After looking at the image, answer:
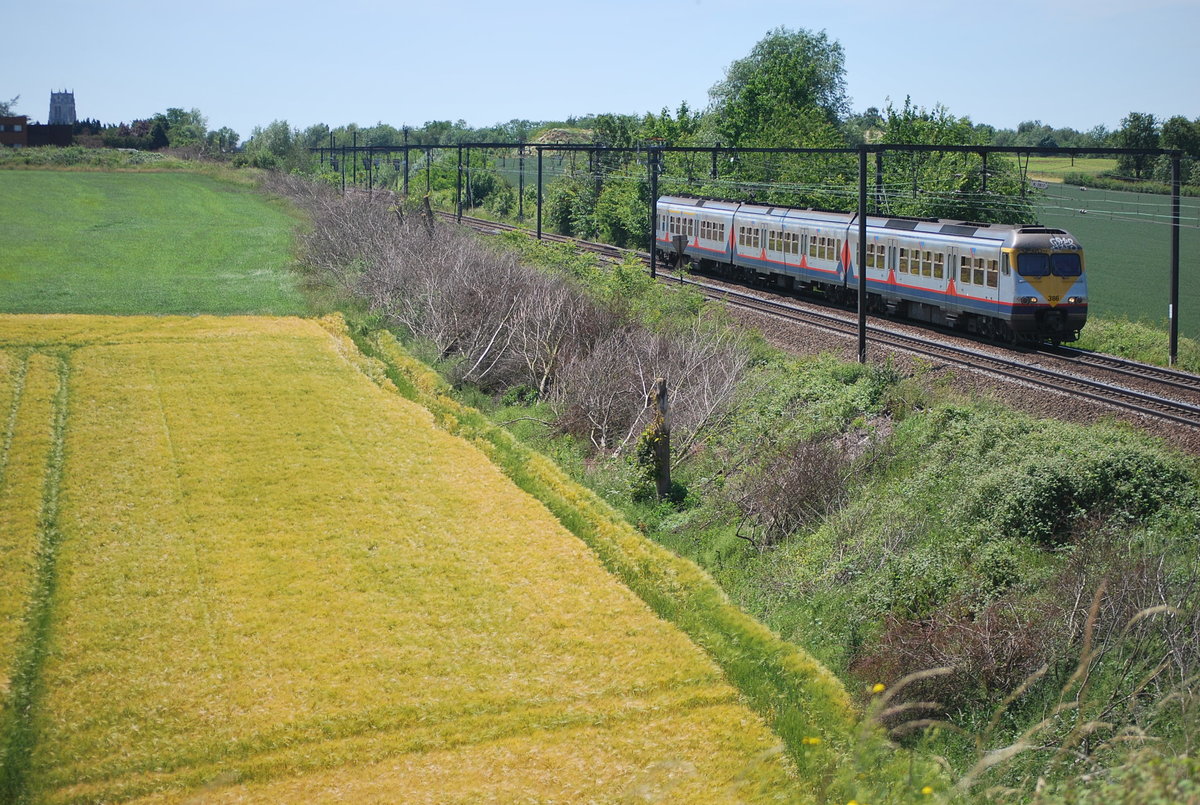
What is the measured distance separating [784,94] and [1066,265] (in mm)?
62148

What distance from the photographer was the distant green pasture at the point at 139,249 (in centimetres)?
4384

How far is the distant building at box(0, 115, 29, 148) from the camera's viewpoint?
133m

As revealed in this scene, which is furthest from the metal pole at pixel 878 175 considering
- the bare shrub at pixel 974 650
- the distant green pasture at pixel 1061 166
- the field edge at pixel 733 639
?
the distant green pasture at pixel 1061 166

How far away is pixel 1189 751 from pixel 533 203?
80.6 m

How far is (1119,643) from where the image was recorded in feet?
37.3

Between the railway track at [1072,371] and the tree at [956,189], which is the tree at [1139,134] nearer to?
the tree at [956,189]

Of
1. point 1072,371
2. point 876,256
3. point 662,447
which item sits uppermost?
point 876,256

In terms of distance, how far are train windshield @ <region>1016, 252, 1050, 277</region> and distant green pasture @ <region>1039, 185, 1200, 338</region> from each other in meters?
6.93

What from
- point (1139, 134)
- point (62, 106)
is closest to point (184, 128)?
point (62, 106)

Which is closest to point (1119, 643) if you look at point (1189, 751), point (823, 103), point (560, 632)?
point (1189, 751)

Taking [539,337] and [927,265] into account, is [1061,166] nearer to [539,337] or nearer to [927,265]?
[927,265]

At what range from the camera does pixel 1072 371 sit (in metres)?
25.6

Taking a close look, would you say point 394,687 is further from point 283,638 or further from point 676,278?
point 676,278

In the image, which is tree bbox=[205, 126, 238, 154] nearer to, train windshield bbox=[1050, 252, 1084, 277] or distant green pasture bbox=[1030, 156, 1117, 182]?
distant green pasture bbox=[1030, 156, 1117, 182]
